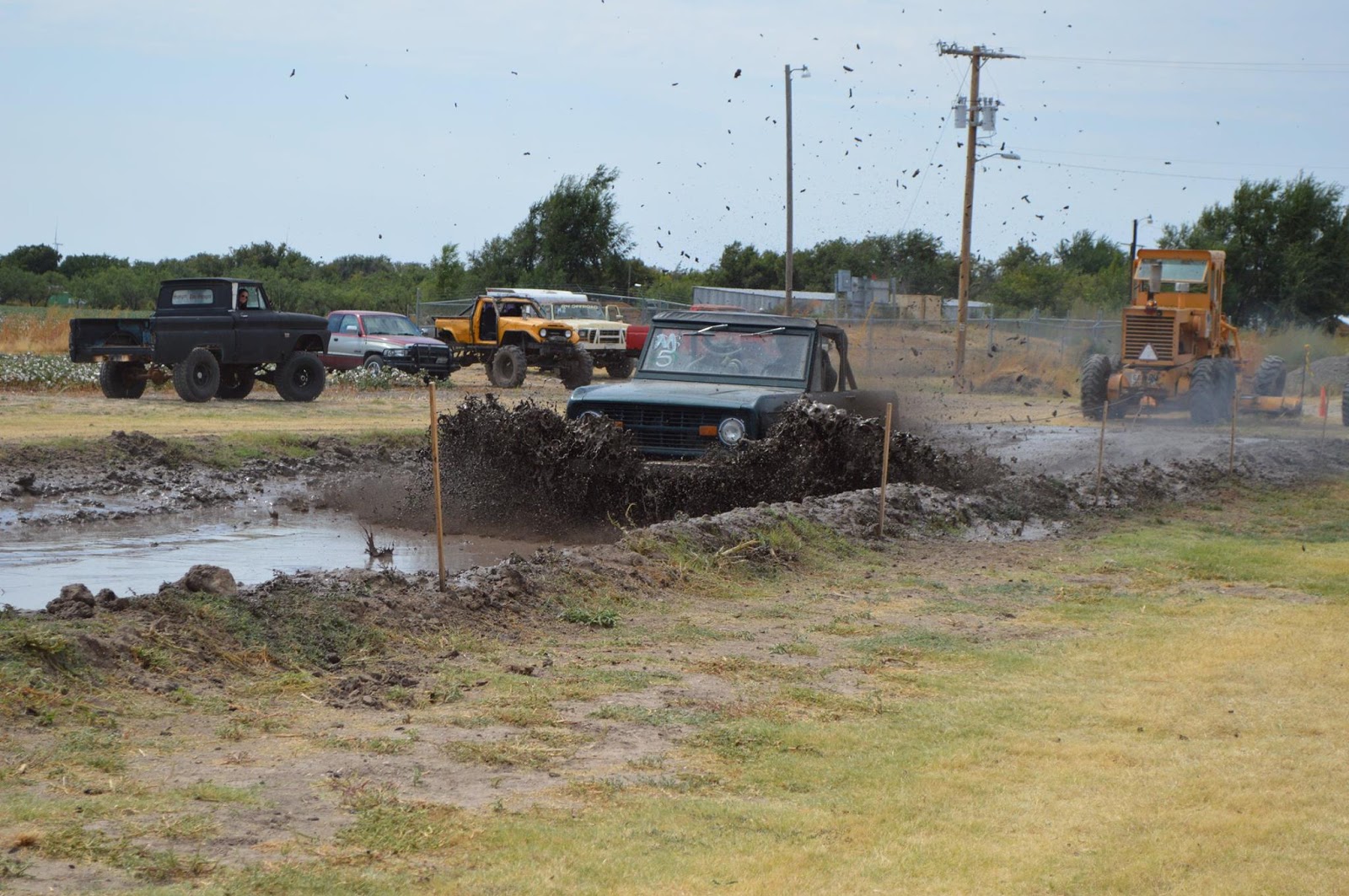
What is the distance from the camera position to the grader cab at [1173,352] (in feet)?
89.7

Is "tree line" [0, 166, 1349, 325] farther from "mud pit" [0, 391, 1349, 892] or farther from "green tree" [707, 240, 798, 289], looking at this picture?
"mud pit" [0, 391, 1349, 892]

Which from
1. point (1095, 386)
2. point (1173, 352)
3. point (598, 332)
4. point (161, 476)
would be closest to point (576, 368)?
point (598, 332)

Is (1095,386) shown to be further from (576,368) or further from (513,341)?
(513,341)

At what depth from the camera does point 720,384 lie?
1403 cm

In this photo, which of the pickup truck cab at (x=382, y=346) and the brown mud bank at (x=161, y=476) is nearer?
the brown mud bank at (x=161, y=476)

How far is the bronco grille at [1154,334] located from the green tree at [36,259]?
6440 centimetres

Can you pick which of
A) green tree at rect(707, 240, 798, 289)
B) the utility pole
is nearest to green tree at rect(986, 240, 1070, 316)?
green tree at rect(707, 240, 798, 289)

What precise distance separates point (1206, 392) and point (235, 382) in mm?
17261

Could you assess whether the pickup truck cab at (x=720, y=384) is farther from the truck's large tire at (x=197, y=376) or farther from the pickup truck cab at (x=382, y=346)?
the pickup truck cab at (x=382, y=346)

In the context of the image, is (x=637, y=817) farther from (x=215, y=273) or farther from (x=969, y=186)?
(x=215, y=273)

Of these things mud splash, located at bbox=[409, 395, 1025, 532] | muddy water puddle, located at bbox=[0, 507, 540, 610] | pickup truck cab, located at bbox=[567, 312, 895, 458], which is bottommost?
muddy water puddle, located at bbox=[0, 507, 540, 610]

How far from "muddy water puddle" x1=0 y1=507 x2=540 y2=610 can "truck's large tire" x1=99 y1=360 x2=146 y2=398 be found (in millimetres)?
11373

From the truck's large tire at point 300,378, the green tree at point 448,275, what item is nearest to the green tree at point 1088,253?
the green tree at point 448,275

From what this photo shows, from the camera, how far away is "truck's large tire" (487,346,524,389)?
3169 centimetres
